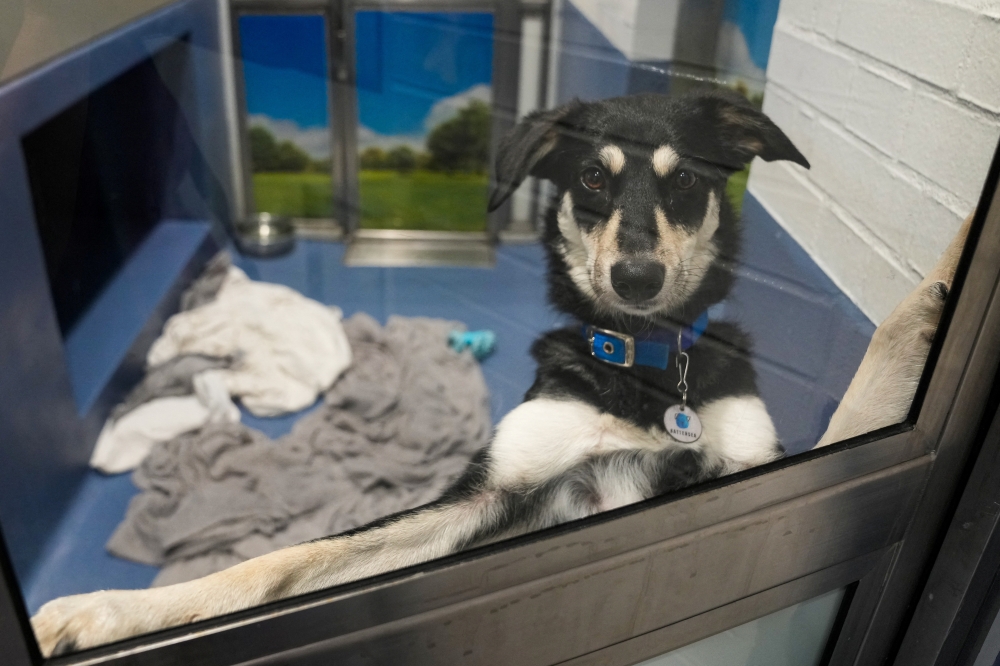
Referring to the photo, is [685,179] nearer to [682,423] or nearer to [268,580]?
[682,423]

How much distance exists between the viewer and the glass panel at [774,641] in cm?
78

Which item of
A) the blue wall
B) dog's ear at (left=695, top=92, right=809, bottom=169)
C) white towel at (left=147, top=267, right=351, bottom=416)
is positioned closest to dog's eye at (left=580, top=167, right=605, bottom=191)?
dog's ear at (left=695, top=92, right=809, bottom=169)

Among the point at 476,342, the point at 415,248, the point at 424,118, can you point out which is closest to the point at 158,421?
the point at 415,248

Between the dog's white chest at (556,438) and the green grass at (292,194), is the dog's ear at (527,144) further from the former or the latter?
the green grass at (292,194)

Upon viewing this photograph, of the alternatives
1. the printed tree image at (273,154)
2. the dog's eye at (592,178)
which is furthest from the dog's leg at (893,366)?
the printed tree image at (273,154)

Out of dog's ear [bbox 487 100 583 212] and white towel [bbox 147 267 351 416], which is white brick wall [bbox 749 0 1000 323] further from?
white towel [bbox 147 267 351 416]

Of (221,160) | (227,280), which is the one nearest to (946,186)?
(221,160)

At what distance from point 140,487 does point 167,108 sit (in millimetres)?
1009

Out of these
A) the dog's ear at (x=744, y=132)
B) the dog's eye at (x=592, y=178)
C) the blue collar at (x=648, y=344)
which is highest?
the dog's ear at (x=744, y=132)

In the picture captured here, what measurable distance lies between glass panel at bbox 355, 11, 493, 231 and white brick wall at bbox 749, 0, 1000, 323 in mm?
476

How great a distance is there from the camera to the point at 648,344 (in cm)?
81

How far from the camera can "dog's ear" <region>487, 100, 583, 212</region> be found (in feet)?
2.48

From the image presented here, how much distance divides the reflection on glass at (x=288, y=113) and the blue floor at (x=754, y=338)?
0.51m

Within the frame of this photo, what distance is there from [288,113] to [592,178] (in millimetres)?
1234
